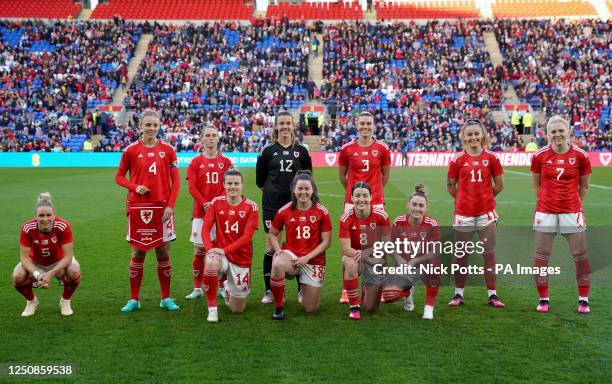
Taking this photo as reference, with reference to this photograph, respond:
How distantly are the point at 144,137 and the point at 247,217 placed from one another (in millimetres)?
A: 1308

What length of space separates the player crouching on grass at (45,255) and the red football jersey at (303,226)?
202 cm

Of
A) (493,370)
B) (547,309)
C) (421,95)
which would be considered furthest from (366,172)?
(421,95)

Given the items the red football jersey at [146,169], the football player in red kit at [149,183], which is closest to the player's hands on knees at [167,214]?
the football player in red kit at [149,183]

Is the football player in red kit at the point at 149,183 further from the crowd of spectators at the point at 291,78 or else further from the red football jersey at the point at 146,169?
the crowd of spectators at the point at 291,78

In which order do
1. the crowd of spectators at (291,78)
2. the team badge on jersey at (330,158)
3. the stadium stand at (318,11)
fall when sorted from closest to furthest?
the team badge on jersey at (330,158), the crowd of spectators at (291,78), the stadium stand at (318,11)

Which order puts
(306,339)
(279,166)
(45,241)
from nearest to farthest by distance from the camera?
(306,339) < (45,241) < (279,166)

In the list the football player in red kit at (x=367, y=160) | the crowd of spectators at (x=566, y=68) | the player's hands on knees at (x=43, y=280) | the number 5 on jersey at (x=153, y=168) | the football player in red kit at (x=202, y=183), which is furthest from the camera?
the crowd of spectators at (x=566, y=68)

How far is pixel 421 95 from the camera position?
36938mm

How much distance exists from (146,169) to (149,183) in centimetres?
14

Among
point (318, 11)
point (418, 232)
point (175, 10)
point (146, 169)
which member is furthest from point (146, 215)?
point (175, 10)

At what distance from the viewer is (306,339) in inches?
211

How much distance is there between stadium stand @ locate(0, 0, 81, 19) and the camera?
47250 millimetres

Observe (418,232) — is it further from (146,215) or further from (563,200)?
(146,215)

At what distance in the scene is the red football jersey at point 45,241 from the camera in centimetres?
608
